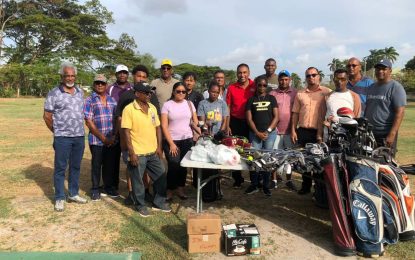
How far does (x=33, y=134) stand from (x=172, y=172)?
990 cm

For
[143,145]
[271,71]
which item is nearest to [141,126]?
[143,145]

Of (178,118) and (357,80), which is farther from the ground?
(357,80)

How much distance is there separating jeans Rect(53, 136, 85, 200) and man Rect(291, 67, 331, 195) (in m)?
3.43

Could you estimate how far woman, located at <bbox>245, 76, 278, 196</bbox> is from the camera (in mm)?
5840

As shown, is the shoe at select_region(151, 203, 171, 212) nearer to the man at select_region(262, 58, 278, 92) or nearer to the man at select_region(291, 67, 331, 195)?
the man at select_region(291, 67, 331, 195)

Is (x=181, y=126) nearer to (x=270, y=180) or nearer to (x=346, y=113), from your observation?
(x=270, y=180)

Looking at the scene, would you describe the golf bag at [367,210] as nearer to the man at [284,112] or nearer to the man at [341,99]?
the man at [341,99]

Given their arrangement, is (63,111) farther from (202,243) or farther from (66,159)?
(202,243)

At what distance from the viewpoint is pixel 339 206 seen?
3.94 metres

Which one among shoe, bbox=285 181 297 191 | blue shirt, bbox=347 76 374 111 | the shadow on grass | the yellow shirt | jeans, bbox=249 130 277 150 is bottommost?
the shadow on grass

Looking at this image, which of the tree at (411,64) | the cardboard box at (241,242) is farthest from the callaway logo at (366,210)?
the tree at (411,64)

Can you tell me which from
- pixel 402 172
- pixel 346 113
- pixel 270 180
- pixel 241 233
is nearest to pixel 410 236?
pixel 402 172

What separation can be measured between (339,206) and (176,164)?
2.58 metres

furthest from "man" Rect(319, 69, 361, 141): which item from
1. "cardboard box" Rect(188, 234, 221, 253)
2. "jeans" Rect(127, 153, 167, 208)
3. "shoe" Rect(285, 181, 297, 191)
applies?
"jeans" Rect(127, 153, 167, 208)
